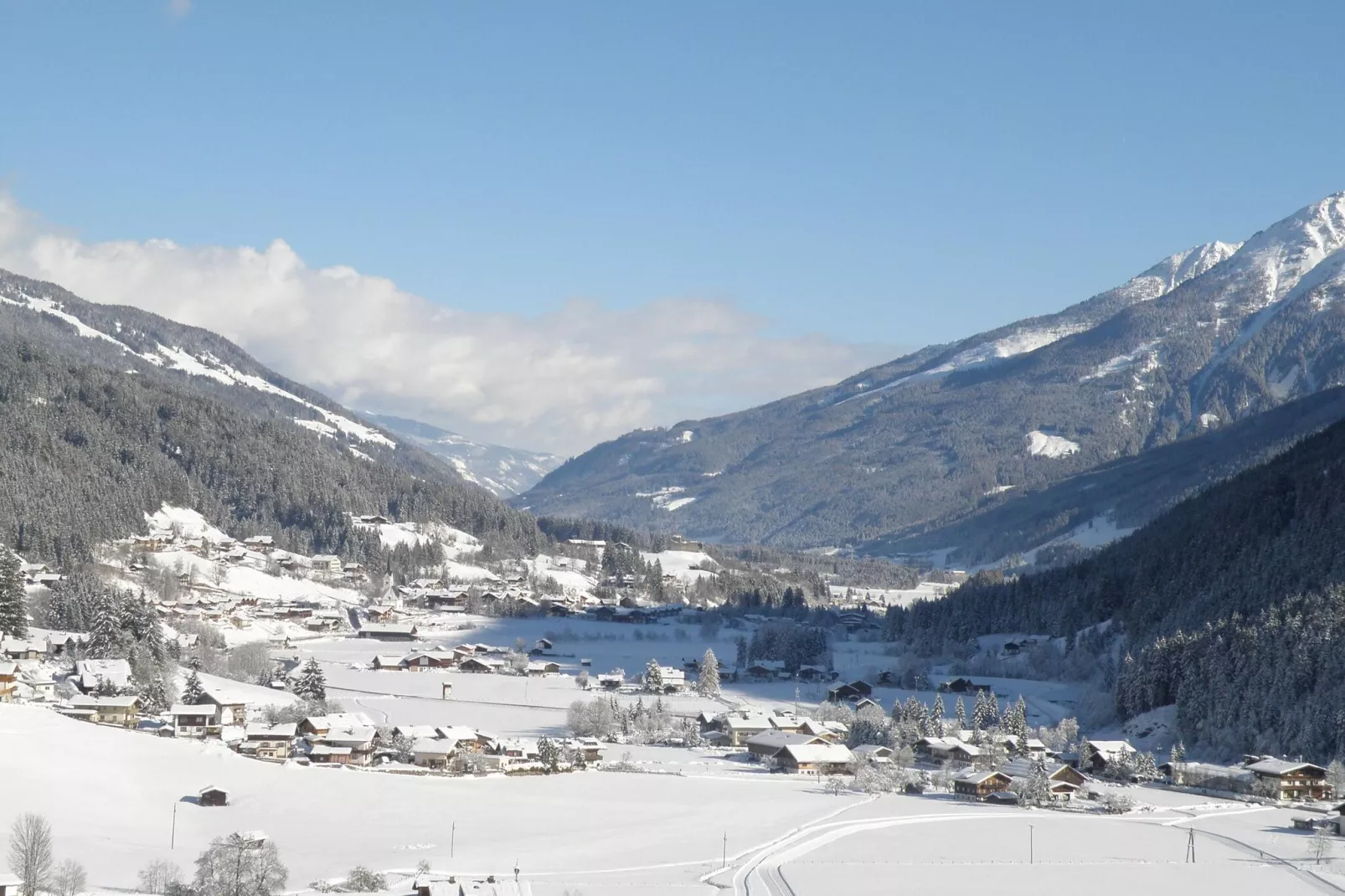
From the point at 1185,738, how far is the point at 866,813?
29520 millimetres

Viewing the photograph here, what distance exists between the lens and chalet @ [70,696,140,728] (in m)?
75.6

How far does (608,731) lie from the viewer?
8912 centimetres

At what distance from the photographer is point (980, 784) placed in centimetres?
7256

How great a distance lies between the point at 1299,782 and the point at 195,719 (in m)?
56.2

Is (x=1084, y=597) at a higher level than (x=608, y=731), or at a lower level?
higher

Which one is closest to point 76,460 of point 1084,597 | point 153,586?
point 153,586

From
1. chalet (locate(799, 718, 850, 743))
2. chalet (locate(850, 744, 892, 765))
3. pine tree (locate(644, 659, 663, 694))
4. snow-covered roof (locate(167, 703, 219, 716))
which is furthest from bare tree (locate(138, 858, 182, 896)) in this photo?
pine tree (locate(644, 659, 663, 694))

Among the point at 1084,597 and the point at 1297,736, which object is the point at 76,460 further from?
the point at 1297,736

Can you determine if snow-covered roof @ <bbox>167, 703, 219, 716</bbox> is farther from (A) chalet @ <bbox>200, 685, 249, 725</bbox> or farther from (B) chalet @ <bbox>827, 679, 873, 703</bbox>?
(B) chalet @ <bbox>827, 679, 873, 703</bbox>

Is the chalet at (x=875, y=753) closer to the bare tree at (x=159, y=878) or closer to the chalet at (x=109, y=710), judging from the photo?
the chalet at (x=109, y=710)

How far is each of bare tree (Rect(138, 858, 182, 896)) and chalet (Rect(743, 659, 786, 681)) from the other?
7656 centimetres

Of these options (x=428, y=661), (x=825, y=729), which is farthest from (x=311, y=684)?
(x=825, y=729)

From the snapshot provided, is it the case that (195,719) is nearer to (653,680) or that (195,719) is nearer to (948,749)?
(653,680)

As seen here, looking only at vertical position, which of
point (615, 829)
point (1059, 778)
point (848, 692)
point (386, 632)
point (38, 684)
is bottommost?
point (615, 829)
